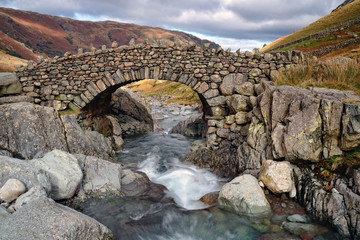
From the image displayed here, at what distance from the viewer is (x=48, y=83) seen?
12.1 meters

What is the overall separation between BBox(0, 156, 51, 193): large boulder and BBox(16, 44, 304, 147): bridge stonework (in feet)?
21.9

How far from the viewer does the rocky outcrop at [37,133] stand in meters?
8.59

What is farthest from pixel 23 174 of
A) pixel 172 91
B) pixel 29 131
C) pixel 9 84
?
pixel 172 91

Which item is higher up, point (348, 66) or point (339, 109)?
point (348, 66)

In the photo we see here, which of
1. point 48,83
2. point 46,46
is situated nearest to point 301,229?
point 48,83

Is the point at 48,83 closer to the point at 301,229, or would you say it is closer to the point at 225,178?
the point at 225,178

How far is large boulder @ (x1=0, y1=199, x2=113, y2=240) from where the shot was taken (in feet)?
12.7

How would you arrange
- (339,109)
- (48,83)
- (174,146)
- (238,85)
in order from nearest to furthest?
(339,109) → (238,85) → (48,83) → (174,146)

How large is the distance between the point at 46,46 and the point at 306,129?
68594mm

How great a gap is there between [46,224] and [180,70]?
29.5 feet

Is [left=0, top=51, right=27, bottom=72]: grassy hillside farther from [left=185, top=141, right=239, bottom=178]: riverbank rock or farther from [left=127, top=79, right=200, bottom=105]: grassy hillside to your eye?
[left=127, top=79, right=200, bottom=105]: grassy hillside

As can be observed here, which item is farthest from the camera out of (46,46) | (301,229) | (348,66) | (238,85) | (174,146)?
(46,46)

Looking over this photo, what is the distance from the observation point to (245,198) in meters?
6.43

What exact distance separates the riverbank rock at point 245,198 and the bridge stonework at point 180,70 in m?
4.36
